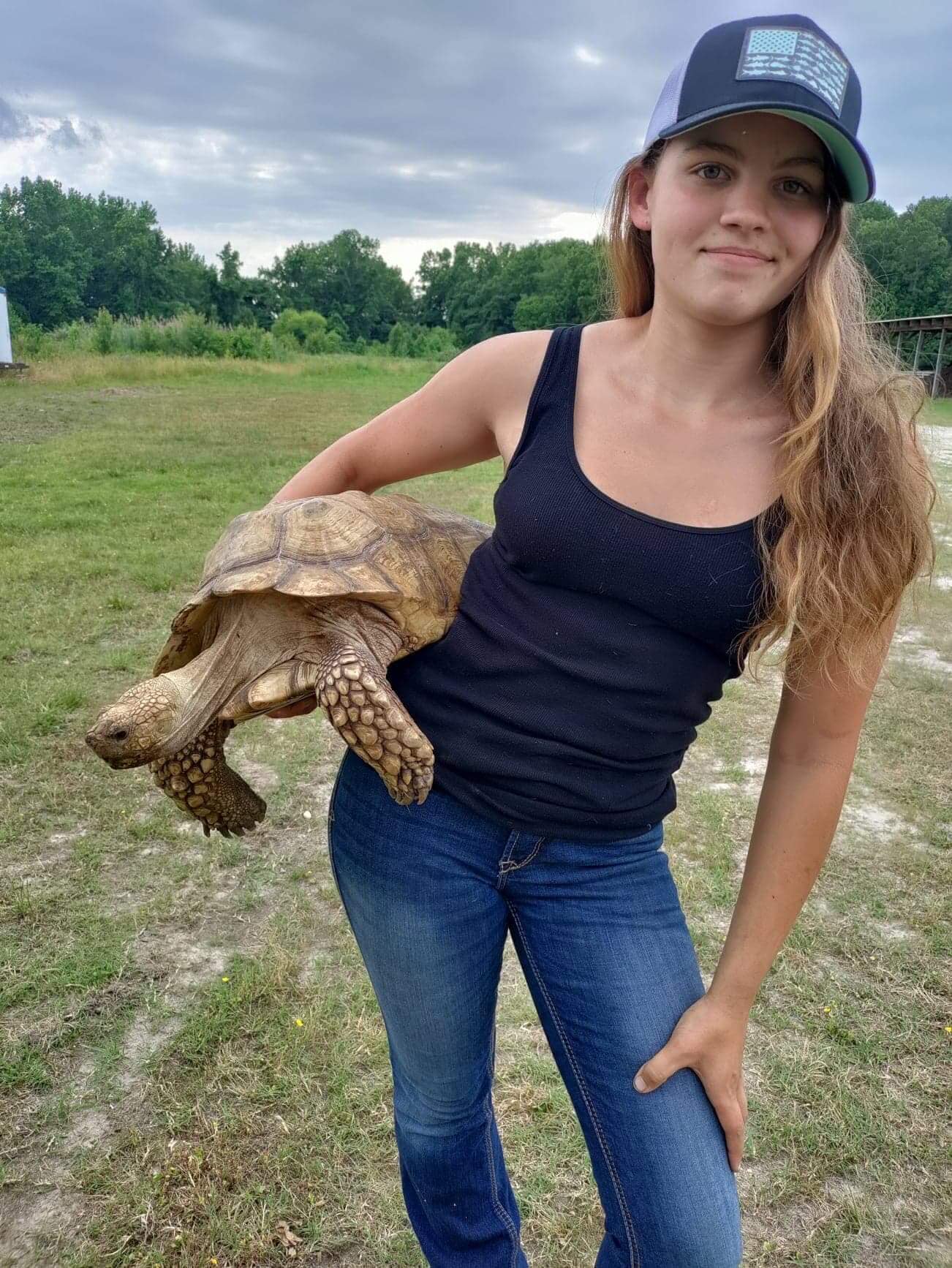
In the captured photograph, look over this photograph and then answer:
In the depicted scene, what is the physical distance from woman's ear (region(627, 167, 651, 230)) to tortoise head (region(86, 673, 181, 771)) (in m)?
1.31

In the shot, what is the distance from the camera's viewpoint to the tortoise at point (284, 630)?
1.83 m

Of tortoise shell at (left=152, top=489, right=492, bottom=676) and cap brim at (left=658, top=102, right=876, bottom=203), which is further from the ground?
cap brim at (left=658, top=102, right=876, bottom=203)

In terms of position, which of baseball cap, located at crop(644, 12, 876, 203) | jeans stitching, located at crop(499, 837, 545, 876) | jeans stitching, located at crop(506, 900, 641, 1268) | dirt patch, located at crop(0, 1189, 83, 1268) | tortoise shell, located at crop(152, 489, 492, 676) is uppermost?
baseball cap, located at crop(644, 12, 876, 203)

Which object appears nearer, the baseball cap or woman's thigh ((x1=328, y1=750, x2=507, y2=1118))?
the baseball cap

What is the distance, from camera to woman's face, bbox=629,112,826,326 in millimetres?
1427

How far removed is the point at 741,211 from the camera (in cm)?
142

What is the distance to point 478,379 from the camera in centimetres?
177

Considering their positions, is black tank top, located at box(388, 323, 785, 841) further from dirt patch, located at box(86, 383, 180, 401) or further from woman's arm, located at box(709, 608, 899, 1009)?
dirt patch, located at box(86, 383, 180, 401)

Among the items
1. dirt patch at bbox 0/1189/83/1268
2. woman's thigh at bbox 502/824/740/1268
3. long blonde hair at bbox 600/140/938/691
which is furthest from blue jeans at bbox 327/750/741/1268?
dirt patch at bbox 0/1189/83/1268

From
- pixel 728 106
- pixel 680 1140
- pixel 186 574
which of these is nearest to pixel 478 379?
pixel 728 106

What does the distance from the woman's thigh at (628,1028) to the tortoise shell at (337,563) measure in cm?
58

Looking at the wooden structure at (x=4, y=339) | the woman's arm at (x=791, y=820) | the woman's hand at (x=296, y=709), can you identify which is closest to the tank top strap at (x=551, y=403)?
the woman's arm at (x=791, y=820)

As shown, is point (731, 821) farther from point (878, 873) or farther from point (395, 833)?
point (395, 833)

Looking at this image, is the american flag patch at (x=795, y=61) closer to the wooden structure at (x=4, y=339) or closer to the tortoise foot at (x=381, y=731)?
the tortoise foot at (x=381, y=731)
